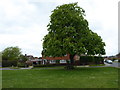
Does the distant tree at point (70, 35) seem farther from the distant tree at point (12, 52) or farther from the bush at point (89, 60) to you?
the distant tree at point (12, 52)

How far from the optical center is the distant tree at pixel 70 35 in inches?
1353

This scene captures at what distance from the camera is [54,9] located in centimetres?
4041

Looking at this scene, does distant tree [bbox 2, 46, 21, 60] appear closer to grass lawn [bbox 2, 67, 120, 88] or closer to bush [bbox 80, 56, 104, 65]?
bush [bbox 80, 56, 104, 65]

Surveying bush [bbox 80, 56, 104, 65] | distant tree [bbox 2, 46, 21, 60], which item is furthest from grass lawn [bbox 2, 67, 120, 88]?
distant tree [bbox 2, 46, 21, 60]

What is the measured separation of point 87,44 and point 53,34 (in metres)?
8.38

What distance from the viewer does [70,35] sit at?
36219 mm

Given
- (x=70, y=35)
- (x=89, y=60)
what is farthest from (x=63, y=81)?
(x=89, y=60)

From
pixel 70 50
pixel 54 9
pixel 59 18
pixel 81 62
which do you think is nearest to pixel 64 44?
pixel 70 50

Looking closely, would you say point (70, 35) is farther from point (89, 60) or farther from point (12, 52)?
point (12, 52)

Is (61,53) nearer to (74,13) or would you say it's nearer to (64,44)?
(64,44)

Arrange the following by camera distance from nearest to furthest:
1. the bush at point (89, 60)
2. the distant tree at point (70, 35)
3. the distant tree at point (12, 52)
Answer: the distant tree at point (70, 35), the bush at point (89, 60), the distant tree at point (12, 52)

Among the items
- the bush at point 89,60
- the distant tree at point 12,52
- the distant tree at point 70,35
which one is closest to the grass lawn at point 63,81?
the distant tree at point 70,35

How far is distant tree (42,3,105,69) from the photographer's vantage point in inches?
1353

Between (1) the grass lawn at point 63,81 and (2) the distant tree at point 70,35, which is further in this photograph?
(2) the distant tree at point 70,35
